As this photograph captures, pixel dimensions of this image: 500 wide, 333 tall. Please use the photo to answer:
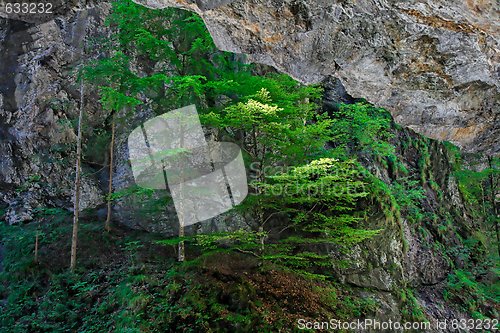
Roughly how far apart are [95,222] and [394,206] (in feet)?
34.2

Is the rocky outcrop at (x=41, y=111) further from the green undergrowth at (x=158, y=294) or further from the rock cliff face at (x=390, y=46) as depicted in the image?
the rock cliff face at (x=390, y=46)

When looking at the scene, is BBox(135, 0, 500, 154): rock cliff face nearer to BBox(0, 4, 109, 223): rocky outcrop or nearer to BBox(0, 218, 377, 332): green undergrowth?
BBox(0, 218, 377, 332): green undergrowth

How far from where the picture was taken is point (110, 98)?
8.73m

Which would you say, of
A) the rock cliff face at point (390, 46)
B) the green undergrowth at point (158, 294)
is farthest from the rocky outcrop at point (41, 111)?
the rock cliff face at point (390, 46)

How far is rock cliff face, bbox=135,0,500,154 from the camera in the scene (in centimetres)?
636

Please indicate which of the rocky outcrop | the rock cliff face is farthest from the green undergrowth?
the rock cliff face

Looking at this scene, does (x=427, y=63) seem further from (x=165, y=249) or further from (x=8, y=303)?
(x=8, y=303)

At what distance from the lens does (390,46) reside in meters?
7.06

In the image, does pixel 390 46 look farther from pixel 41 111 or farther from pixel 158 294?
pixel 41 111

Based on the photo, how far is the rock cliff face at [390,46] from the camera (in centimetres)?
636

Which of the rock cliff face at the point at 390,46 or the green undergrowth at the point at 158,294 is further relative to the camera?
the green undergrowth at the point at 158,294

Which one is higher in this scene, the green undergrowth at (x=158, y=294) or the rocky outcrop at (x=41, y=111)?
the rocky outcrop at (x=41, y=111)

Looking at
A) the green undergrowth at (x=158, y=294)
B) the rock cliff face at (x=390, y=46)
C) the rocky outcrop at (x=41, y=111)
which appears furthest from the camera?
the rocky outcrop at (x=41, y=111)

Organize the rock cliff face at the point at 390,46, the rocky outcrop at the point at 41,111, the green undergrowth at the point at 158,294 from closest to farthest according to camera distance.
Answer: the rock cliff face at the point at 390,46 → the green undergrowth at the point at 158,294 → the rocky outcrop at the point at 41,111
